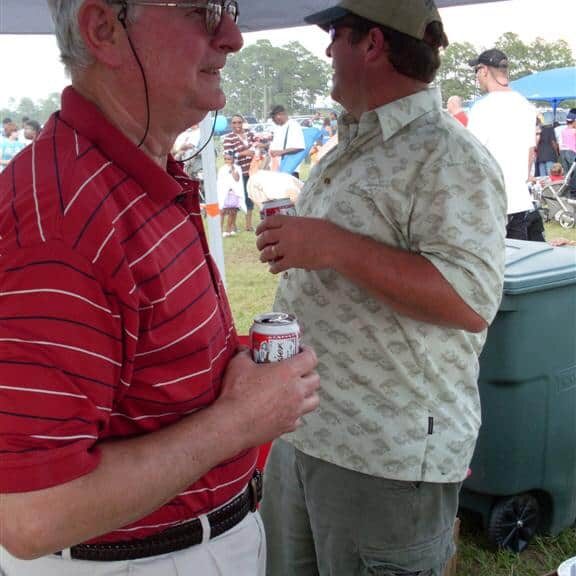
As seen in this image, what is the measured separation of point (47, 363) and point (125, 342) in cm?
13

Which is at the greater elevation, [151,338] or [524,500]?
[151,338]

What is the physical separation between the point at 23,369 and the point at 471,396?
1.18 m

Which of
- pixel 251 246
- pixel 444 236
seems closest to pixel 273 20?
pixel 444 236

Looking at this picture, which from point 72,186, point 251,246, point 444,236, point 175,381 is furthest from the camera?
point 251,246

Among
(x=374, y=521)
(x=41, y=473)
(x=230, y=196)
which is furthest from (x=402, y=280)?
(x=230, y=196)

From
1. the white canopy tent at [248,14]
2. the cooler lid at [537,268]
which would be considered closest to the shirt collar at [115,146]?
the white canopy tent at [248,14]

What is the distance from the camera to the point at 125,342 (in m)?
0.93

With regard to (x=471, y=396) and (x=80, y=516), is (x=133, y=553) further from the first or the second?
(x=471, y=396)

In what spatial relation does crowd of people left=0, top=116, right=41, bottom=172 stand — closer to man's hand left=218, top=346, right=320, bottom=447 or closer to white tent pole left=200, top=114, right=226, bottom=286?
white tent pole left=200, top=114, right=226, bottom=286

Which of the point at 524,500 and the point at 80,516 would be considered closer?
the point at 80,516

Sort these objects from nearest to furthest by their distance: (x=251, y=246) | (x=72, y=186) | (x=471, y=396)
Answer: (x=72, y=186) < (x=471, y=396) < (x=251, y=246)

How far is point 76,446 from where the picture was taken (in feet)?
2.78

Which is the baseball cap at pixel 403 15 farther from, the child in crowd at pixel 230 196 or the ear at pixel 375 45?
the child in crowd at pixel 230 196

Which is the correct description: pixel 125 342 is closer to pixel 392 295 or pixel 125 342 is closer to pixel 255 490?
pixel 255 490
